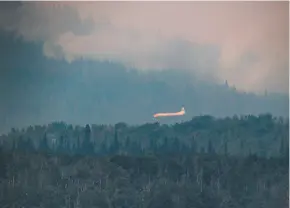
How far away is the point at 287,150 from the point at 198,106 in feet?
1.60

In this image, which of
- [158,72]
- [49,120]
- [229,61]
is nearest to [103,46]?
[158,72]

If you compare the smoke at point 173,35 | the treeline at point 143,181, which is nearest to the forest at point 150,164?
the treeline at point 143,181

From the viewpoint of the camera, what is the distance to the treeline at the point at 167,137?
2338 mm

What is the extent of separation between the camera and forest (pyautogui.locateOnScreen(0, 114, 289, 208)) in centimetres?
232

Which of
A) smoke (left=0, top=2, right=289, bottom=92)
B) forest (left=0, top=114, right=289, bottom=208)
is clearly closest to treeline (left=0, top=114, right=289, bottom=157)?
forest (left=0, top=114, right=289, bottom=208)

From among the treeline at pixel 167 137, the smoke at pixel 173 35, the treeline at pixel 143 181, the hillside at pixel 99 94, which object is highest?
the smoke at pixel 173 35

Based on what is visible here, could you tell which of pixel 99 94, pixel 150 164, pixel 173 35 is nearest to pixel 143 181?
pixel 150 164

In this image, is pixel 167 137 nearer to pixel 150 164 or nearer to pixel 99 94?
pixel 150 164

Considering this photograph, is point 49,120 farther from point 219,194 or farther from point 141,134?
point 219,194

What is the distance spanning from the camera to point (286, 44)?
243 cm

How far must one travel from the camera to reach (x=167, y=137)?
238cm

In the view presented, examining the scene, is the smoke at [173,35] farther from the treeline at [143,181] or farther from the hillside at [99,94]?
the treeline at [143,181]

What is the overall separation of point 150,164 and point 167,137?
0.50 ft

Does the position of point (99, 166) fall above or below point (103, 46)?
below
